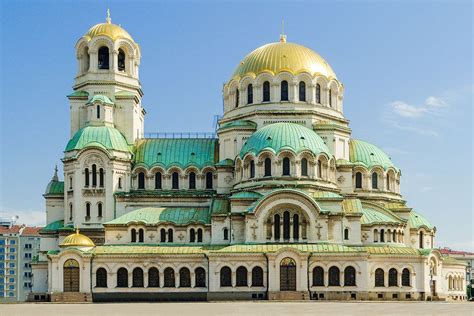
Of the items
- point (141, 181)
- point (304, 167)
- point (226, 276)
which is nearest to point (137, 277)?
point (226, 276)

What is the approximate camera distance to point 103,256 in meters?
Result: 79.6

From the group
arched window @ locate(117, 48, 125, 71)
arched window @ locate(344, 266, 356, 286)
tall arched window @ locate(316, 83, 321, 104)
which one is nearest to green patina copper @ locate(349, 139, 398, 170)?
tall arched window @ locate(316, 83, 321, 104)

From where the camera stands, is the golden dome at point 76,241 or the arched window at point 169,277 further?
the golden dome at point 76,241

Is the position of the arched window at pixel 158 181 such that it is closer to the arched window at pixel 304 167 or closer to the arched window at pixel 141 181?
the arched window at pixel 141 181

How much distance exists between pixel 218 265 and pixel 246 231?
13.1ft

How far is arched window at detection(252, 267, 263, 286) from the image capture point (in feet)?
257

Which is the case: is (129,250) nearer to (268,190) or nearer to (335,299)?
(268,190)

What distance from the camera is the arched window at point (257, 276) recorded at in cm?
7825

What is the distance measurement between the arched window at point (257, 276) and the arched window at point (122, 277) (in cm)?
1133

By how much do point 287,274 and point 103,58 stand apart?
30.4 meters

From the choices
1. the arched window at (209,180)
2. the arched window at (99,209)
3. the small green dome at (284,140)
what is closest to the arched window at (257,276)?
the small green dome at (284,140)

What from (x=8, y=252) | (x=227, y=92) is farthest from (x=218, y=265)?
(x=8, y=252)

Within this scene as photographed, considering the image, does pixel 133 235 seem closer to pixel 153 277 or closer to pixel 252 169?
pixel 153 277

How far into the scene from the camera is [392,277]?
79.4 m
